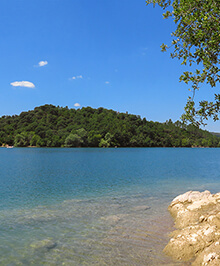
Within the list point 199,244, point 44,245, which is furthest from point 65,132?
point 199,244

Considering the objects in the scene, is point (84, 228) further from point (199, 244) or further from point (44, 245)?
point (199, 244)

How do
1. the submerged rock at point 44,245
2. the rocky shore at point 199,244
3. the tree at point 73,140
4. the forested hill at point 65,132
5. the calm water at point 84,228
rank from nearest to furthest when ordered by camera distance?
the rocky shore at point 199,244
the calm water at point 84,228
the submerged rock at point 44,245
the tree at point 73,140
the forested hill at point 65,132

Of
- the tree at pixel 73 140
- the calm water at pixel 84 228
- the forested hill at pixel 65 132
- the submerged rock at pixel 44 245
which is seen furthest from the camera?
the forested hill at pixel 65 132

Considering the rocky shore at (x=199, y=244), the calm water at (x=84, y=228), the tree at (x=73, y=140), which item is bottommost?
the calm water at (x=84, y=228)

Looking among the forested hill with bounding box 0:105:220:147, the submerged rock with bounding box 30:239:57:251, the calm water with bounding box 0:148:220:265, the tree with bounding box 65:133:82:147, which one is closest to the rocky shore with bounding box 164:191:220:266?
the calm water with bounding box 0:148:220:265

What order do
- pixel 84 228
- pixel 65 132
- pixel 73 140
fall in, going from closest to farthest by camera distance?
pixel 84 228 → pixel 73 140 → pixel 65 132

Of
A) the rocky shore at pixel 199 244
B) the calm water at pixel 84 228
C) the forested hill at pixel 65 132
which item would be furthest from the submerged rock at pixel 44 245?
the forested hill at pixel 65 132

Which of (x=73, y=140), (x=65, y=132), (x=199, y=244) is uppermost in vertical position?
(x=65, y=132)

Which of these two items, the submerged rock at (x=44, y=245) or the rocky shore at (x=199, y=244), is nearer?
the rocky shore at (x=199, y=244)

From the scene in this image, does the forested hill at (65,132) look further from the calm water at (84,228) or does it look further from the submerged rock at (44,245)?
the submerged rock at (44,245)

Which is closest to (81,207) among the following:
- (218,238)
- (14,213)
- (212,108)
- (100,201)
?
(100,201)

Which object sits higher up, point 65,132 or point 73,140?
point 65,132

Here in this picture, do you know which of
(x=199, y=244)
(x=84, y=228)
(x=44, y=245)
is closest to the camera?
(x=199, y=244)

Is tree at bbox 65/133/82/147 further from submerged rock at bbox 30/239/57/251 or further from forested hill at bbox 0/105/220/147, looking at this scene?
submerged rock at bbox 30/239/57/251
